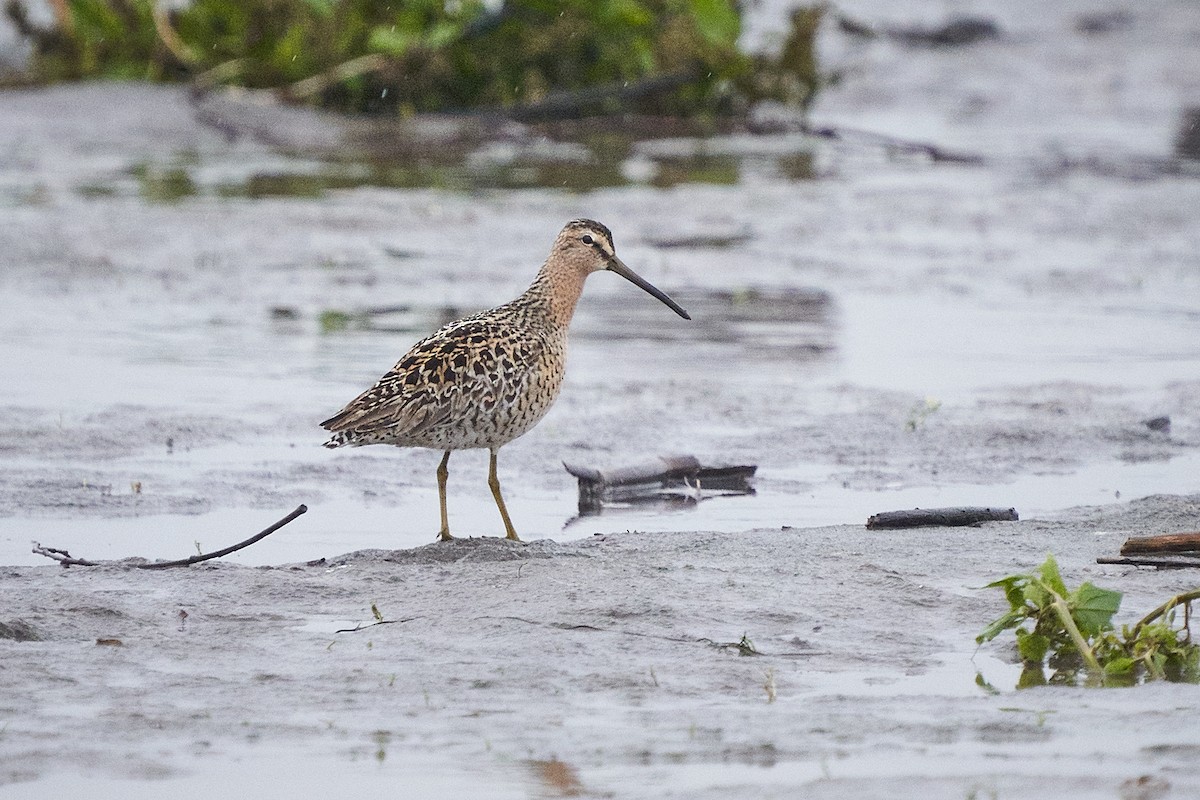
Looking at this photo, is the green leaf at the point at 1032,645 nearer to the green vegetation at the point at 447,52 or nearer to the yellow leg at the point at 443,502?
the yellow leg at the point at 443,502

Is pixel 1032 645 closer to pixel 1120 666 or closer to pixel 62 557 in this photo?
pixel 1120 666

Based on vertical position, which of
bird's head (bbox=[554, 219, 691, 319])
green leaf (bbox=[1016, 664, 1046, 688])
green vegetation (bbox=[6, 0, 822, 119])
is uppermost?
green vegetation (bbox=[6, 0, 822, 119])

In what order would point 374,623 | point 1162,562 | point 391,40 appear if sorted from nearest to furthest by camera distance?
point 374,623
point 1162,562
point 391,40

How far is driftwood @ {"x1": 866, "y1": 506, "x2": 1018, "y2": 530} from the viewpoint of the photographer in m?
6.84

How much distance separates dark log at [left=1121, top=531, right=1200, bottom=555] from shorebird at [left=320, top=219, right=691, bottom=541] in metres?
2.12

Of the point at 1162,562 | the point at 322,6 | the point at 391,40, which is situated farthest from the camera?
the point at 322,6

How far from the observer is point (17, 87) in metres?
20.2

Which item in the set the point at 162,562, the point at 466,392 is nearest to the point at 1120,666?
the point at 466,392

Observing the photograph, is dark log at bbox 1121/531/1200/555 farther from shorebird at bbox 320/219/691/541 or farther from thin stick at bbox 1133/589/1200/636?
shorebird at bbox 320/219/691/541

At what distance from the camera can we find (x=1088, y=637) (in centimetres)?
521

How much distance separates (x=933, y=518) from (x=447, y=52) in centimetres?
1391

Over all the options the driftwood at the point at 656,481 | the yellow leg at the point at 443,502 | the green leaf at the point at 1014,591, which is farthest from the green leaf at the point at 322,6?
the green leaf at the point at 1014,591

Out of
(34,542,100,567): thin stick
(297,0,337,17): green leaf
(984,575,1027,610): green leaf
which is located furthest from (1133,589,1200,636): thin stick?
(297,0,337,17): green leaf

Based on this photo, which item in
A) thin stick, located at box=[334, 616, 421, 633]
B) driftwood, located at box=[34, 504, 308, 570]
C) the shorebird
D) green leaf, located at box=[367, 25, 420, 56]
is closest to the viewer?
thin stick, located at box=[334, 616, 421, 633]
